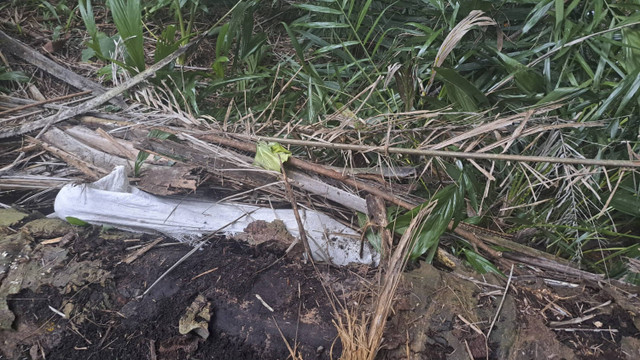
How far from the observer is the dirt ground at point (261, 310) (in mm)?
1213

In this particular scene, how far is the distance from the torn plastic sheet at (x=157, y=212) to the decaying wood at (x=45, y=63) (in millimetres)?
757

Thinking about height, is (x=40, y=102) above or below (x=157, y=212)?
above

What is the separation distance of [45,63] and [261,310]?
1.98 metres

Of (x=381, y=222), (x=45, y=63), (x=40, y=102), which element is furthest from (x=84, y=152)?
(x=381, y=222)

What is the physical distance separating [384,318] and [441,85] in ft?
4.28

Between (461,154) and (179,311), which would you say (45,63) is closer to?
(179,311)

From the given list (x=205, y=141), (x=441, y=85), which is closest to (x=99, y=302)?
(x=205, y=141)

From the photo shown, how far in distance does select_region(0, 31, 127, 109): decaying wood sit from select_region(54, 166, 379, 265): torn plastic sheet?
76cm

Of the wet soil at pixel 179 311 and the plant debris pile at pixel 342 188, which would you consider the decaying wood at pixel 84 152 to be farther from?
the wet soil at pixel 179 311

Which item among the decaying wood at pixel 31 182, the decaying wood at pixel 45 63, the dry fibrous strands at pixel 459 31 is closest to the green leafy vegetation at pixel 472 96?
the dry fibrous strands at pixel 459 31

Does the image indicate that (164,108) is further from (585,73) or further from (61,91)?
(585,73)

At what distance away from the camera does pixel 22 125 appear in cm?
205

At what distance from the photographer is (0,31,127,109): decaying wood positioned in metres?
2.27

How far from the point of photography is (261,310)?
4.30 ft
